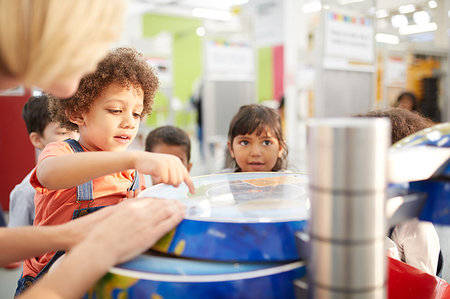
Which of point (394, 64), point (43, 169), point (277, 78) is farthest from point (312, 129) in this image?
point (277, 78)

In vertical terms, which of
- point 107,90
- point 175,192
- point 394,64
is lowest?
point 175,192

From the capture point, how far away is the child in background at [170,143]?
1.89 m

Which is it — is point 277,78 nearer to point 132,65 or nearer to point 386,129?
point 132,65

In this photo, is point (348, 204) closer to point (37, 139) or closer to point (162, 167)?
point (162, 167)

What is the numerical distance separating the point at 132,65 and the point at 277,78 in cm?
1000

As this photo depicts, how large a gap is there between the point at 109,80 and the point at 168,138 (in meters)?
0.88

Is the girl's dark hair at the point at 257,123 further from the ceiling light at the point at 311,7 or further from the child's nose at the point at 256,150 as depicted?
the ceiling light at the point at 311,7

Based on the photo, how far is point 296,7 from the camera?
315 inches

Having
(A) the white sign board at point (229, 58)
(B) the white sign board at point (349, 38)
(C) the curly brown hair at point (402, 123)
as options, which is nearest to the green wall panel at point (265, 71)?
(A) the white sign board at point (229, 58)

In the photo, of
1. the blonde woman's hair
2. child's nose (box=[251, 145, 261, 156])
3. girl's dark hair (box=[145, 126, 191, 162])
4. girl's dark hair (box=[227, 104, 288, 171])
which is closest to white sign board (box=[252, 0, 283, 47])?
girl's dark hair (box=[145, 126, 191, 162])

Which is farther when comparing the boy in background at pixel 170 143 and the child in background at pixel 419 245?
the boy in background at pixel 170 143

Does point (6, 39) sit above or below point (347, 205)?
above

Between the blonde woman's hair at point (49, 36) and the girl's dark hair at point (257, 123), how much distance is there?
1222 mm

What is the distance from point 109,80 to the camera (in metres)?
1.04
